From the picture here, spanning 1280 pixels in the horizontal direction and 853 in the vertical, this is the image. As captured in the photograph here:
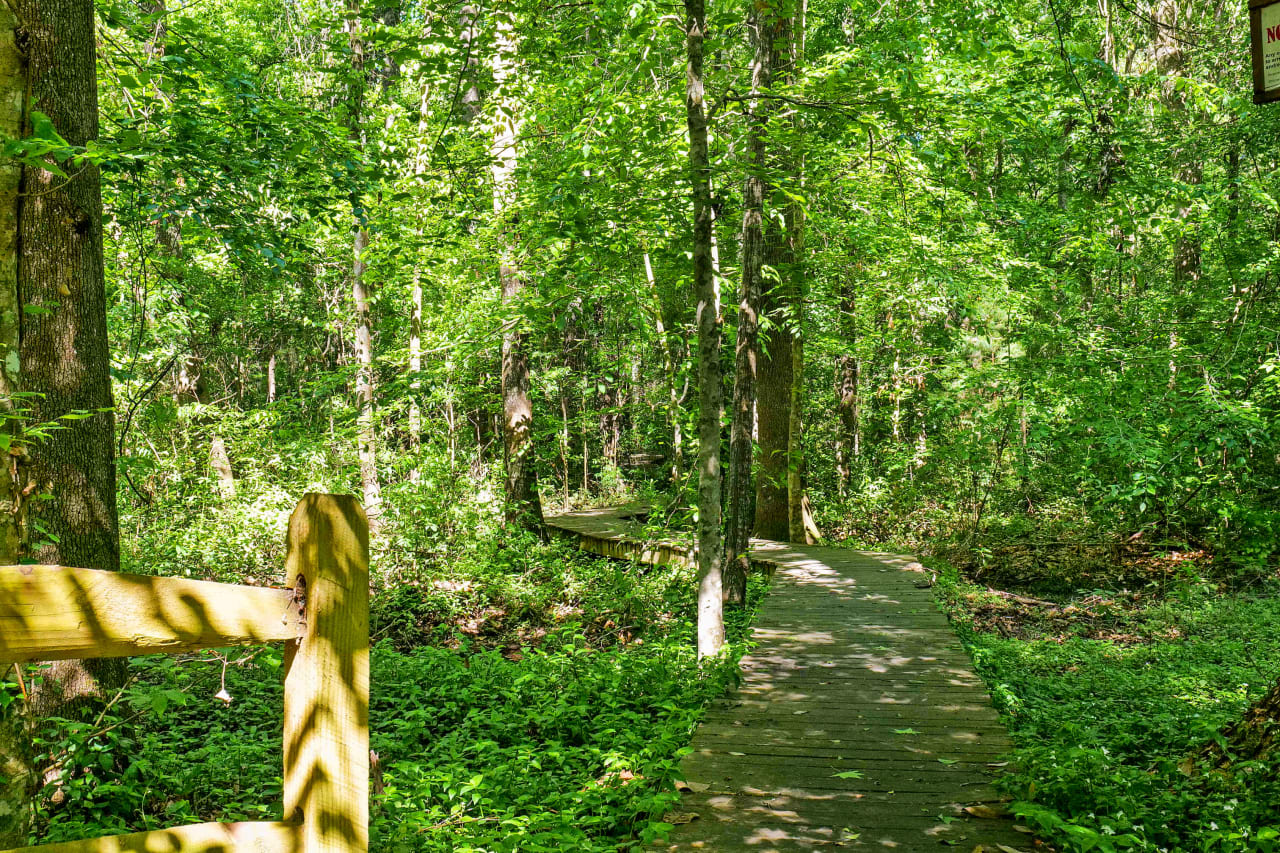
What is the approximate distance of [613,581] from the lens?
37.6ft

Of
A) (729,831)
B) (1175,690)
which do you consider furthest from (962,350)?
(729,831)

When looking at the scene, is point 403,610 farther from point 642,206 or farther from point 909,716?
point 909,716

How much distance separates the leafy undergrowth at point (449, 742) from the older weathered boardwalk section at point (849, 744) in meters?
0.33

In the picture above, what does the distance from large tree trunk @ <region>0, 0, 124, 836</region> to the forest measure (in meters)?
0.03

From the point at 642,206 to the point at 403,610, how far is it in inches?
262

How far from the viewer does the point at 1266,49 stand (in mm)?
3855

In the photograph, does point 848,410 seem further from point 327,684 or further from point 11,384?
point 327,684

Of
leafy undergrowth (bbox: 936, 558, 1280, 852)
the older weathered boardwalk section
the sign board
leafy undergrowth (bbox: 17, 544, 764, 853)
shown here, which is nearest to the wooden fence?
leafy undergrowth (bbox: 17, 544, 764, 853)

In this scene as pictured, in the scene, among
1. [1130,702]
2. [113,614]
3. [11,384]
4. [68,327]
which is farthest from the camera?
[1130,702]

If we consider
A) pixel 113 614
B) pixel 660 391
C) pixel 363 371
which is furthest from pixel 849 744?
pixel 660 391

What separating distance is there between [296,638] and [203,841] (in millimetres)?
444

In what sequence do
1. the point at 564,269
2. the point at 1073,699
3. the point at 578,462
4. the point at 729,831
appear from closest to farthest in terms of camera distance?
the point at 729,831
the point at 1073,699
the point at 564,269
the point at 578,462

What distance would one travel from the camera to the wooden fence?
1.56 m

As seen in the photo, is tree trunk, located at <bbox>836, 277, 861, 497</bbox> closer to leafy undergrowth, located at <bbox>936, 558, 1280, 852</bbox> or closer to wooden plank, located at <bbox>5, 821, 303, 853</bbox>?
leafy undergrowth, located at <bbox>936, 558, 1280, 852</bbox>
